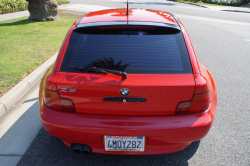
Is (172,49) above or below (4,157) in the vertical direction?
above

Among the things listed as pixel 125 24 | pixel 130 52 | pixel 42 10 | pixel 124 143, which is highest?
pixel 125 24

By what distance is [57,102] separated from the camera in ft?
7.60

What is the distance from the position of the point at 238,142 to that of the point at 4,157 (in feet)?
9.71

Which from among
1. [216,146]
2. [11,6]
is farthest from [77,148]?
[11,6]

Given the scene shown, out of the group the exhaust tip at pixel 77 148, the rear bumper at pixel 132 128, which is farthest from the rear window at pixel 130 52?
the exhaust tip at pixel 77 148

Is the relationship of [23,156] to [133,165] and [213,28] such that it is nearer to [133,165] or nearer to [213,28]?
[133,165]

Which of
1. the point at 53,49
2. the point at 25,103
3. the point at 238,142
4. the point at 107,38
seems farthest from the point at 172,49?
the point at 53,49

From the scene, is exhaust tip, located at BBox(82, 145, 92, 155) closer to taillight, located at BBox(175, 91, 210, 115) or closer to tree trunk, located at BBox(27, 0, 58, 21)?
taillight, located at BBox(175, 91, 210, 115)

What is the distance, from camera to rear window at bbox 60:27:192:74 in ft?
7.57

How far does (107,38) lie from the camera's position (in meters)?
2.50

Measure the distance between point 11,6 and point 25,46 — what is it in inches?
413

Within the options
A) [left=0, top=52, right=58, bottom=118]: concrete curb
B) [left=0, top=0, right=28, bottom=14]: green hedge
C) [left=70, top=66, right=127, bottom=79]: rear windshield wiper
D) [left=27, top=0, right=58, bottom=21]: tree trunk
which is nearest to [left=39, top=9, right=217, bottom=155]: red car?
[left=70, top=66, right=127, bottom=79]: rear windshield wiper

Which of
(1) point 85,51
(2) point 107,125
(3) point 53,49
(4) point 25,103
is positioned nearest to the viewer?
(2) point 107,125

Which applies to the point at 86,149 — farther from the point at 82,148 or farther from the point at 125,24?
the point at 125,24
